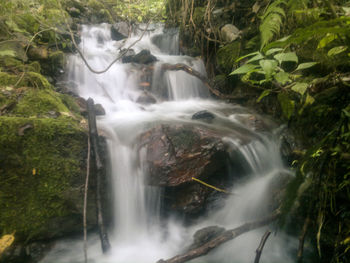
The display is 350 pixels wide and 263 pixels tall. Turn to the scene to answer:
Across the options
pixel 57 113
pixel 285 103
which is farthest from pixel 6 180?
pixel 285 103

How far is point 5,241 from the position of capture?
2004mm

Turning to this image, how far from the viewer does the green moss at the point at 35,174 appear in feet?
7.10

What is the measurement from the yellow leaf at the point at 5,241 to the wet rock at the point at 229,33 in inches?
192

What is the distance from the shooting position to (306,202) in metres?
1.52

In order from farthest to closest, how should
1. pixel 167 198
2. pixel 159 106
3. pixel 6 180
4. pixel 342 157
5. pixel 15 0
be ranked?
pixel 159 106 < pixel 15 0 < pixel 167 198 < pixel 6 180 < pixel 342 157

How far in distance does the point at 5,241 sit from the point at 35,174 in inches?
24.4

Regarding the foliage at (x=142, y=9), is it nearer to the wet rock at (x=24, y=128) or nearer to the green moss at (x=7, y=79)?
the green moss at (x=7, y=79)

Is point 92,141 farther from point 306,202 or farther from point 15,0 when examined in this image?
point 15,0

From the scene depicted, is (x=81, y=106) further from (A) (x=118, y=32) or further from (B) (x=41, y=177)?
(A) (x=118, y=32)

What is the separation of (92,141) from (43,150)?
1.63 ft

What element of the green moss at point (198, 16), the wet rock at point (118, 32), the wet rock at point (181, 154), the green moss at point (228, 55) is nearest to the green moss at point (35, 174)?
the wet rock at point (181, 154)

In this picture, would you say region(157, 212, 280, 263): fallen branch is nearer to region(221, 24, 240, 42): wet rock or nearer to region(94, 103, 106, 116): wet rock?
region(94, 103, 106, 116): wet rock

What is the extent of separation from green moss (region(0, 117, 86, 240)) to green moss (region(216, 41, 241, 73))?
354 centimetres

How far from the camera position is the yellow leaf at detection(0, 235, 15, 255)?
199 centimetres
